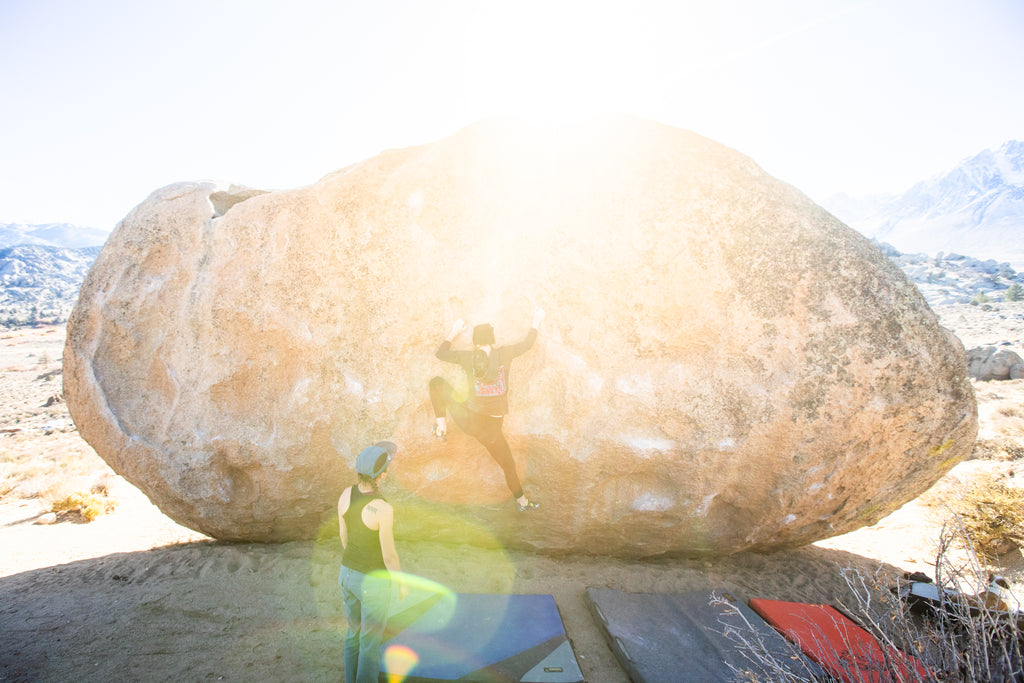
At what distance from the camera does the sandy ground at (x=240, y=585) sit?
13.6 feet

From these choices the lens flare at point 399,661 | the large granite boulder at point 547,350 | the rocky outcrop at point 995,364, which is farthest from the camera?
the rocky outcrop at point 995,364

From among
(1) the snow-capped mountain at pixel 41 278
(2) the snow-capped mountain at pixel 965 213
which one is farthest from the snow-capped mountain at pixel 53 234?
(2) the snow-capped mountain at pixel 965 213

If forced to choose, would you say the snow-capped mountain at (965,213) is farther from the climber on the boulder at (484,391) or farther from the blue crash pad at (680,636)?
the climber on the boulder at (484,391)

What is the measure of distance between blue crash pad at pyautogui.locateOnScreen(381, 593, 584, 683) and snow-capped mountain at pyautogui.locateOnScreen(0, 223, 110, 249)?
8273 inches

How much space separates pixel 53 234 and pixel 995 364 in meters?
241

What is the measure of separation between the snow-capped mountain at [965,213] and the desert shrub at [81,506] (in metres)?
100

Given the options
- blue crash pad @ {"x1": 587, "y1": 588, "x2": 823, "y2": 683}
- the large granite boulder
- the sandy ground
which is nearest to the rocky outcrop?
the sandy ground

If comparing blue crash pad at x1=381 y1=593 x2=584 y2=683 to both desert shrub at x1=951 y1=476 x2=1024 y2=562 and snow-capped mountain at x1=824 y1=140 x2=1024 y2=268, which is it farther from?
snow-capped mountain at x1=824 y1=140 x2=1024 y2=268

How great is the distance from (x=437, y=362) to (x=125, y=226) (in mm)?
3979

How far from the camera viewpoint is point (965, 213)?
138 meters

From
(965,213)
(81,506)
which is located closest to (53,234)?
(81,506)

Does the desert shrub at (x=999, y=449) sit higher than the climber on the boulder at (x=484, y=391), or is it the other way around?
the climber on the boulder at (x=484, y=391)

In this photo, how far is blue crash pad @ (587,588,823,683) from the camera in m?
3.90

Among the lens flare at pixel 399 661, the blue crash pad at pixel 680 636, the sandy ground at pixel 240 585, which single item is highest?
the lens flare at pixel 399 661
